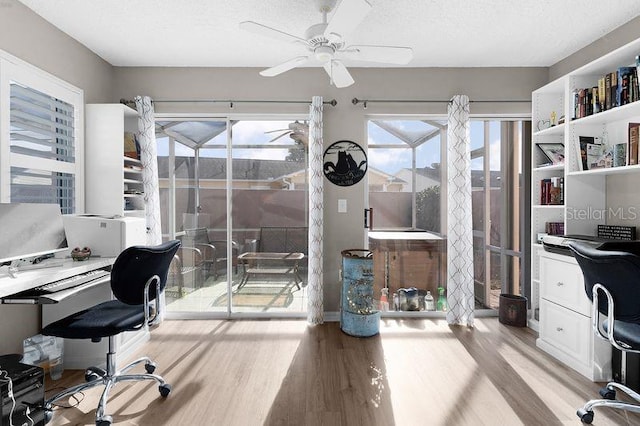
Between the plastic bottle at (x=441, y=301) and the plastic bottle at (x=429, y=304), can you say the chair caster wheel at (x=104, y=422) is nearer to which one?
the plastic bottle at (x=429, y=304)

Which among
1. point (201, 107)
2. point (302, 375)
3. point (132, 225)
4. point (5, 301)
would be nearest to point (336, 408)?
point (302, 375)

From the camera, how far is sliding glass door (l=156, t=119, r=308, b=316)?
3375mm

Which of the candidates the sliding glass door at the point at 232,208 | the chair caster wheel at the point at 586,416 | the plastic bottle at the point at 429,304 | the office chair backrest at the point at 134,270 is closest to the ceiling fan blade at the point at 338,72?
the sliding glass door at the point at 232,208

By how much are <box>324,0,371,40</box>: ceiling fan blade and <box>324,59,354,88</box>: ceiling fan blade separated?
0.29 m

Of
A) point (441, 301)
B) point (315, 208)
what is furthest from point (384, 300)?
point (315, 208)

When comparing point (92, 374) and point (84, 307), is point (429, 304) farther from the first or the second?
point (84, 307)

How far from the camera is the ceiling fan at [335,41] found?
1.68 m

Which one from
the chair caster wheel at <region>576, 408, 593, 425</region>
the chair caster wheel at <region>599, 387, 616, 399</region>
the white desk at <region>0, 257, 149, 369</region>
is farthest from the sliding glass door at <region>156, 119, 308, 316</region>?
the chair caster wheel at <region>599, 387, 616, 399</region>

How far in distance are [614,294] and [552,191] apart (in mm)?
1411

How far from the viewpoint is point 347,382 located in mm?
2182

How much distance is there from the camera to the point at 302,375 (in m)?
2.28

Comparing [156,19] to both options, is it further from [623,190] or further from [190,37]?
[623,190]

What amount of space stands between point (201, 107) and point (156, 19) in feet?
3.03

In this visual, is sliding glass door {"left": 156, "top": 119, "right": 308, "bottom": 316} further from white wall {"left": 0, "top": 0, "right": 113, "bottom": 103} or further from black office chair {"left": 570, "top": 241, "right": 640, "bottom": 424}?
black office chair {"left": 570, "top": 241, "right": 640, "bottom": 424}
